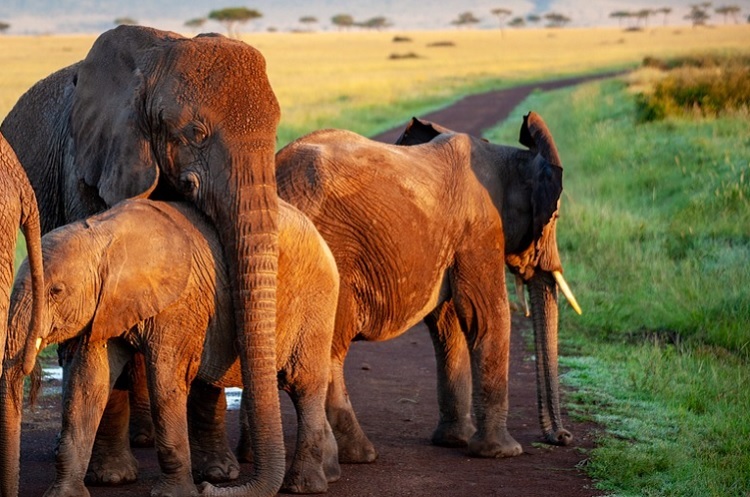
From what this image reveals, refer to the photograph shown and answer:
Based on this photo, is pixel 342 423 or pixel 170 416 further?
pixel 342 423

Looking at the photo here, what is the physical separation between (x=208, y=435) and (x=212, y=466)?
142 millimetres

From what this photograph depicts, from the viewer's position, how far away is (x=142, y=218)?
566 centimetres

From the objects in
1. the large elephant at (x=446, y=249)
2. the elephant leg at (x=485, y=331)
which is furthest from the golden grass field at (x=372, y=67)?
the elephant leg at (x=485, y=331)

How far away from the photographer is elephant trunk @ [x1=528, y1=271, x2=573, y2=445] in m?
7.17

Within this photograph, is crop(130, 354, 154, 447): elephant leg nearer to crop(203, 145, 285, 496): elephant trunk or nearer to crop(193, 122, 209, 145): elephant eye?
crop(203, 145, 285, 496): elephant trunk

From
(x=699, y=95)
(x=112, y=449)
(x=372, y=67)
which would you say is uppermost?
(x=112, y=449)

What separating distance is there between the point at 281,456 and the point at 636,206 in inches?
432

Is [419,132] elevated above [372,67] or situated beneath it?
elevated above

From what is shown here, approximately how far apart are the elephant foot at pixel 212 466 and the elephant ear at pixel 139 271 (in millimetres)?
925

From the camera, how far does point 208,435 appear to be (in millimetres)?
6234

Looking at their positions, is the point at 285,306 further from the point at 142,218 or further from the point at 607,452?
the point at 607,452

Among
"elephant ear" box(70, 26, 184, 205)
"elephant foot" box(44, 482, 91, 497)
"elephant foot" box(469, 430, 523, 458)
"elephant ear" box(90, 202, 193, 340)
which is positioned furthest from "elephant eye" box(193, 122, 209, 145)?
"elephant foot" box(469, 430, 523, 458)

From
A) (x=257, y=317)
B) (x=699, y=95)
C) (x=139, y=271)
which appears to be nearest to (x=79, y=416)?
(x=139, y=271)

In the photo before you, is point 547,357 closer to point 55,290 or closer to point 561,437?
point 561,437
